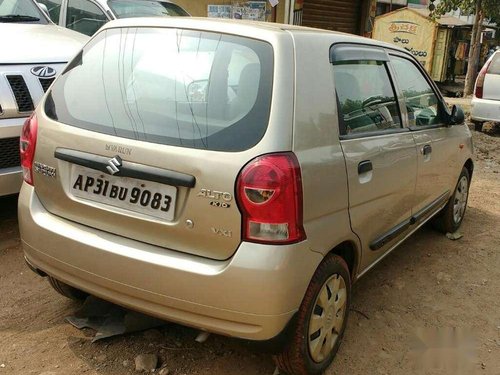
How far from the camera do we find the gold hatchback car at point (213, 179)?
2156 millimetres

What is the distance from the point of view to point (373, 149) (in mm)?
2836

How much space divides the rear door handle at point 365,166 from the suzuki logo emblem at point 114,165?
1.18 m

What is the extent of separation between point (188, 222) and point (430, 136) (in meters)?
2.20

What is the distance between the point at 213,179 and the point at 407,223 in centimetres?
184

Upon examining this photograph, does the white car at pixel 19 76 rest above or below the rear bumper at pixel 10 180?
above

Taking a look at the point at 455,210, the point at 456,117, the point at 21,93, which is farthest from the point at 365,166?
the point at 21,93

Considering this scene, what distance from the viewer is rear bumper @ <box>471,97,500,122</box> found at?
841 centimetres

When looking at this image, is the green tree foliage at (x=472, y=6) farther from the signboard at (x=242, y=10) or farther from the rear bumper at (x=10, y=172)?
the rear bumper at (x=10, y=172)

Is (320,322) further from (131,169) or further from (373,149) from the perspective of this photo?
(131,169)

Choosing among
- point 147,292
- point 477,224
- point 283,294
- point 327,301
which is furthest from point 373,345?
point 477,224

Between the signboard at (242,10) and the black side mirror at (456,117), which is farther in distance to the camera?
the signboard at (242,10)

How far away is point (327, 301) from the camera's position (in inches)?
101

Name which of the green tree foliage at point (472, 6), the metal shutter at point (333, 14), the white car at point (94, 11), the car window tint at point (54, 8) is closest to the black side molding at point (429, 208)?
the white car at point (94, 11)

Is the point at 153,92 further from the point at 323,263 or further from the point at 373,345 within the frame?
the point at 373,345
